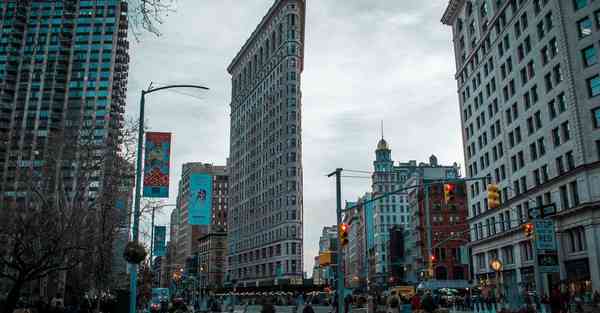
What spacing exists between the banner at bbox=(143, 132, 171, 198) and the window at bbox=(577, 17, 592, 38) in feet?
140

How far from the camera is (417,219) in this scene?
12569 centimetres

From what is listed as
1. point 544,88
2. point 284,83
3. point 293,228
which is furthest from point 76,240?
point 284,83

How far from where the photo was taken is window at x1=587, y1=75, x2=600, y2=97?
4619 centimetres

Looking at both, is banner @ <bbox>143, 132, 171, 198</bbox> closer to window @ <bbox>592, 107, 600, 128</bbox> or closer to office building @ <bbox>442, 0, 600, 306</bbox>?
office building @ <bbox>442, 0, 600, 306</bbox>

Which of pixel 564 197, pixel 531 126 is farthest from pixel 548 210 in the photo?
pixel 531 126

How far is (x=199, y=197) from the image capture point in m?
24.2

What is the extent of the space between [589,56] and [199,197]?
40.2 meters

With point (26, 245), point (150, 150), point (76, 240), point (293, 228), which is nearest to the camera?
point (150, 150)

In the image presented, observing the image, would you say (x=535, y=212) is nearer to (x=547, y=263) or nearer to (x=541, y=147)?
(x=547, y=263)

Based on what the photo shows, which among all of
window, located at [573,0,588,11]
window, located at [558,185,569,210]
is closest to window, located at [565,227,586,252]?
window, located at [558,185,569,210]

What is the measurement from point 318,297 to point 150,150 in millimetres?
66465

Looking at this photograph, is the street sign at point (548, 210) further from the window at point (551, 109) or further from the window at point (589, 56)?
the window at point (551, 109)

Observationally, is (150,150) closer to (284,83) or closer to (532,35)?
(532,35)

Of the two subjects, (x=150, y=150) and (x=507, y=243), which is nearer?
(x=150, y=150)
